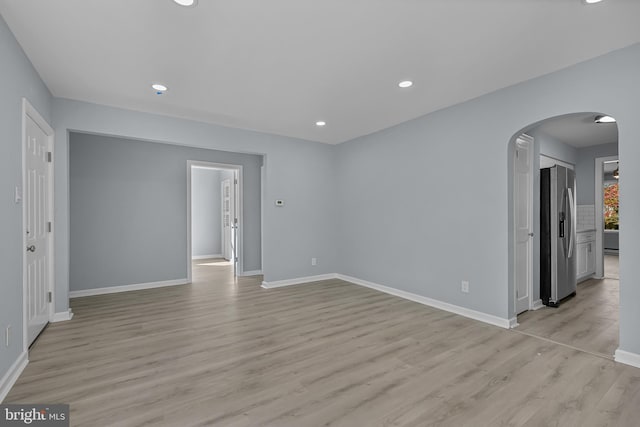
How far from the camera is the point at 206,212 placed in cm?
853

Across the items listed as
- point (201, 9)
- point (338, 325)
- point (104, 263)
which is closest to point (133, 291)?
point (104, 263)

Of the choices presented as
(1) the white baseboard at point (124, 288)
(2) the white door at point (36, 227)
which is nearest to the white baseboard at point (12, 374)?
(2) the white door at point (36, 227)

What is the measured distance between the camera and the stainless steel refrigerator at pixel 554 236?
4.09 meters

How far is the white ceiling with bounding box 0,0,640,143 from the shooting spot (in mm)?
2059

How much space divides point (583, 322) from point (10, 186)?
5.65 meters

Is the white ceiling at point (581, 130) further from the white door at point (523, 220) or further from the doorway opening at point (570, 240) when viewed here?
the white door at point (523, 220)

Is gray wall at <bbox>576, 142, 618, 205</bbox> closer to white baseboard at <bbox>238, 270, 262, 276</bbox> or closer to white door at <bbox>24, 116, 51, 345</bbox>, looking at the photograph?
white baseboard at <bbox>238, 270, 262, 276</bbox>

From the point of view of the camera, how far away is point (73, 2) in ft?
6.54

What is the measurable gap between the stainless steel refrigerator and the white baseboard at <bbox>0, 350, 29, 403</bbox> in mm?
5597

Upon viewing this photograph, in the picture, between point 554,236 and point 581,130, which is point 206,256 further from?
point 581,130

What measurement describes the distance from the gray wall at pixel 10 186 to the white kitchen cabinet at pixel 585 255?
734cm

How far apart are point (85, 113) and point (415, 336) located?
15.1 ft

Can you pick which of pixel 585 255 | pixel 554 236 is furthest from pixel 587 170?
pixel 554 236

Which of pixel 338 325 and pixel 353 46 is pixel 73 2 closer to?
pixel 353 46
